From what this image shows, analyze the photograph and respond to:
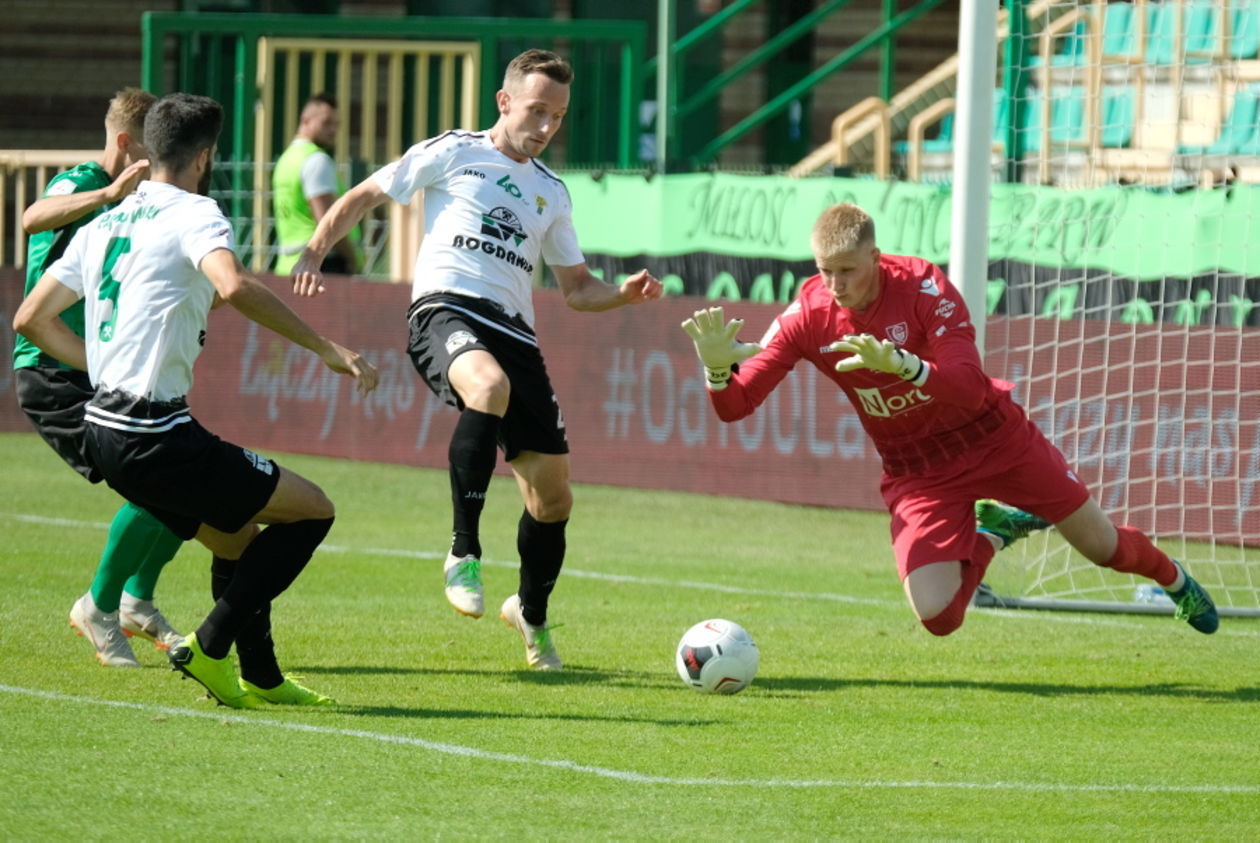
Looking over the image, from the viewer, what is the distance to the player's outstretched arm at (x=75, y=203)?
680cm

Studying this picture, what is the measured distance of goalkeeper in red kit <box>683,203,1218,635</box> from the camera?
22.6 ft

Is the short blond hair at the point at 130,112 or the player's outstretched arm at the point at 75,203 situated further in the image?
the short blond hair at the point at 130,112

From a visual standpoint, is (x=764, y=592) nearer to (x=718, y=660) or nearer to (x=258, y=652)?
(x=718, y=660)

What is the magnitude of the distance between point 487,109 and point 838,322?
35.9 ft

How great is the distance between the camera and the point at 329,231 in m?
7.36

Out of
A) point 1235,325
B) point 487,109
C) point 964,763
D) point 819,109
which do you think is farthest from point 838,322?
point 819,109

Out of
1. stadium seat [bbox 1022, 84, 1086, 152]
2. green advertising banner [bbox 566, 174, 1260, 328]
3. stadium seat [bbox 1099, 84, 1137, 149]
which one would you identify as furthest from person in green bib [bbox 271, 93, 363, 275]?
stadium seat [bbox 1099, 84, 1137, 149]

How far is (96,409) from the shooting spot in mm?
6141

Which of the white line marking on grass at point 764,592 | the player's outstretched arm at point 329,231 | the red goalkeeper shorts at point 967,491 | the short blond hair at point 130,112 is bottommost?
the white line marking on grass at point 764,592

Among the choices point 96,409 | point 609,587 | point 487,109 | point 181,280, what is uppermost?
point 487,109

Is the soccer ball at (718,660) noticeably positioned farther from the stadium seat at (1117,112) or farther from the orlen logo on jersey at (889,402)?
the stadium seat at (1117,112)

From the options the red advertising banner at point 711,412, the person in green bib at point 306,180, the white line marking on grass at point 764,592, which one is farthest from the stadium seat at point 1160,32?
the white line marking on grass at point 764,592

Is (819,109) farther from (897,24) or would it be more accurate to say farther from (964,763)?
(964,763)

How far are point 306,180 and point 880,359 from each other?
8188 millimetres
